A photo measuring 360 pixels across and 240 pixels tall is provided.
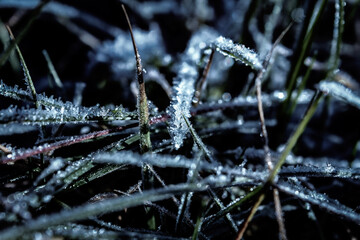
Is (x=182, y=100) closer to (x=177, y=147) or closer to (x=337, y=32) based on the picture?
(x=177, y=147)

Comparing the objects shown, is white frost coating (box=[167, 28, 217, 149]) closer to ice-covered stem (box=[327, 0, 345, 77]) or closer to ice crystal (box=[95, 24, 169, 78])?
ice crystal (box=[95, 24, 169, 78])

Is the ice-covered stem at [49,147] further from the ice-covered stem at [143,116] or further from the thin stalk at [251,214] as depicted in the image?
the thin stalk at [251,214]

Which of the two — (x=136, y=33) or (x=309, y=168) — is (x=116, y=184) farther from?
(x=136, y=33)

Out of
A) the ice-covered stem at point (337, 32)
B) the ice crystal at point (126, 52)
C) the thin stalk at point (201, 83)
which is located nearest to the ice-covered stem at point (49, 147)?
the thin stalk at point (201, 83)

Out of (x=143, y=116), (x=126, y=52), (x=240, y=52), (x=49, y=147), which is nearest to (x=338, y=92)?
(x=240, y=52)

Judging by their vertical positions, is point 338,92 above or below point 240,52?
below

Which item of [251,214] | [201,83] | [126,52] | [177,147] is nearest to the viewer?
[251,214]

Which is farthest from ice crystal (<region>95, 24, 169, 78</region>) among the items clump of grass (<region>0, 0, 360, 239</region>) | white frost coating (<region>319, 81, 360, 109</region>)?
white frost coating (<region>319, 81, 360, 109</region>)
